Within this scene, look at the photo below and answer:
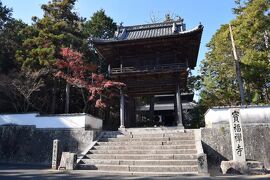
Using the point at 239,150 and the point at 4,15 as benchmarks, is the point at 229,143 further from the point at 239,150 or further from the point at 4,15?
the point at 4,15

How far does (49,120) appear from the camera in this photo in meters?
15.4

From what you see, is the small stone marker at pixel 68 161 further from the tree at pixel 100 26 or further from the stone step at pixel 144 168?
the tree at pixel 100 26

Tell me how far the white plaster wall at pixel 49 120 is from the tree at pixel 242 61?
1111 centimetres

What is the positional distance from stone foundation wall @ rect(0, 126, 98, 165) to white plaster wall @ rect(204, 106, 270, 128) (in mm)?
6878

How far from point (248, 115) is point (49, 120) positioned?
11584mm

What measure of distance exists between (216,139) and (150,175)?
16.0ft

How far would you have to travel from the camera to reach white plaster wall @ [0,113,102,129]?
48.9 ft

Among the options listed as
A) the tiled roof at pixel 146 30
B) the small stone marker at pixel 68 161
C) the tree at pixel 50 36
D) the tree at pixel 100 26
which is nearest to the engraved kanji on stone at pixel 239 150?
the small stone marker at pixel 68 161

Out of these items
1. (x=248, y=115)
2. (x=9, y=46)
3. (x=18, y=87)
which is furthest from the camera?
Answer: (x=9, y=46)

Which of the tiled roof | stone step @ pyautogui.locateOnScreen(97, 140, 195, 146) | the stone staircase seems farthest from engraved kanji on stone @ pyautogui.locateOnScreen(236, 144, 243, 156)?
the tiled roof

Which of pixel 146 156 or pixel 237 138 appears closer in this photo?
pixel 237 138

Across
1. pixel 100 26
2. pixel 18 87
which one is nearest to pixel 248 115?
pixel 18 87

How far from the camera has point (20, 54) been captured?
63.3 feet

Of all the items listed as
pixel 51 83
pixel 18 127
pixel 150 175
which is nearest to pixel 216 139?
pixel 150 175
